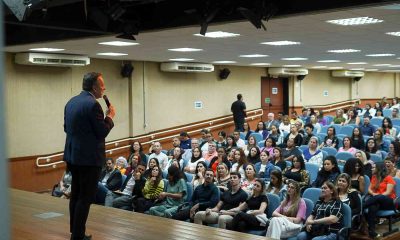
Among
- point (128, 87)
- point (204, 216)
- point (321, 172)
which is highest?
point (128, 87)

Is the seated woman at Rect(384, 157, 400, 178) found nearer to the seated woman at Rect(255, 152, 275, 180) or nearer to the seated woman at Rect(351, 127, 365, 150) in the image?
the seated woman at Rect(255, 152, 275, 180)

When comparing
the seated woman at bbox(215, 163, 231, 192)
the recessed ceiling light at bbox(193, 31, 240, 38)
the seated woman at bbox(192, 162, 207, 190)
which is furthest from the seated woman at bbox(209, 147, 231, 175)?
the recessed ceiling light at bbox(193, 31, 240, 38)

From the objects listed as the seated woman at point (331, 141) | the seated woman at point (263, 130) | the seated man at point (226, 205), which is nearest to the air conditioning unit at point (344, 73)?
the seated woman at point (263, 130)

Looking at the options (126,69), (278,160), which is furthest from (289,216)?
(126,69)

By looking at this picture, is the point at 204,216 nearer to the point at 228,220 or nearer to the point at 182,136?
the point at 228,220

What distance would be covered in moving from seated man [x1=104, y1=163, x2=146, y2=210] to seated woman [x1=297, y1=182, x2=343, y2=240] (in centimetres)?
255

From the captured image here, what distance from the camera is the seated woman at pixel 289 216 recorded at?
15.4ft

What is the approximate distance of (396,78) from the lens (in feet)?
70.6

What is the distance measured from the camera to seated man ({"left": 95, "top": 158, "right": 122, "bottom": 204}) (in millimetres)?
6711

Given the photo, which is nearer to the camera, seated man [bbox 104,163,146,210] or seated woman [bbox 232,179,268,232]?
seated woman [bbox 232,179,268,232]

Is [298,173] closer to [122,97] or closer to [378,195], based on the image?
[378,195]

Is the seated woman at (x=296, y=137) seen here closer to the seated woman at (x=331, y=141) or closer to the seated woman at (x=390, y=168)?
the seated woman at (x=331, y=141)

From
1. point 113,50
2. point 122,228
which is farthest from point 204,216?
point 113,50

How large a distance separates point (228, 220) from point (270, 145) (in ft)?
10.5
